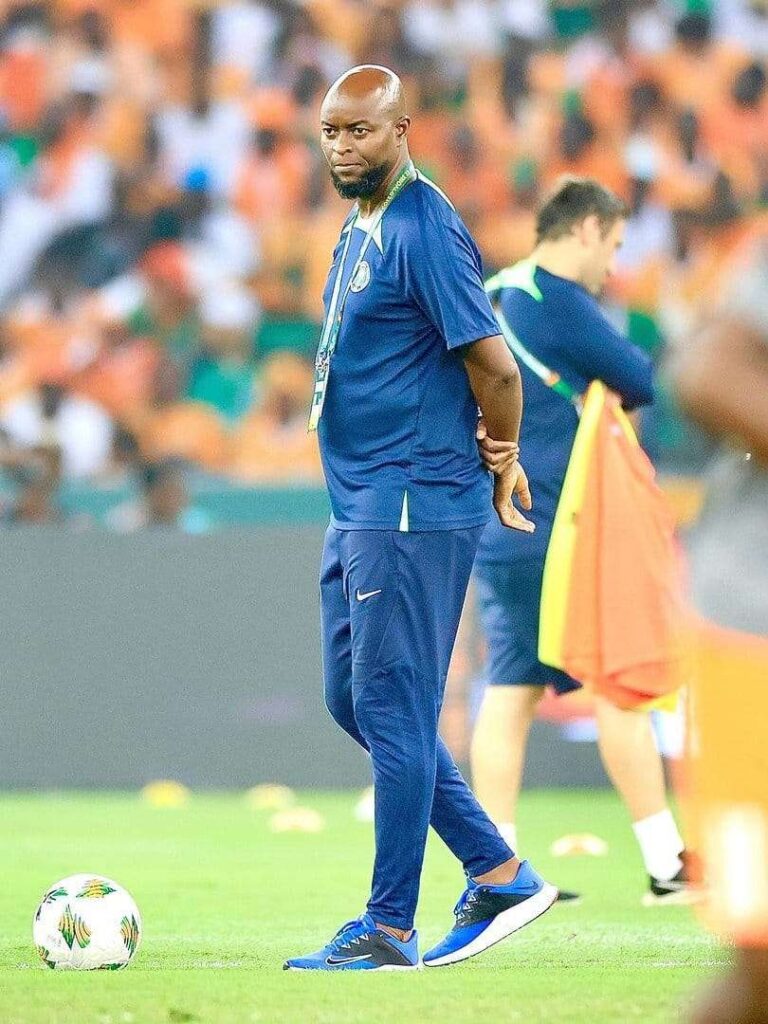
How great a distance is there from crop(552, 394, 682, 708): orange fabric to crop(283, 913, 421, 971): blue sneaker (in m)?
1.82

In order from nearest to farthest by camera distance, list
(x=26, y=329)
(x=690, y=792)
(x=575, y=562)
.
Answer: (x=690, y=792) < (x=575, y=562) < (x=26, y=329)

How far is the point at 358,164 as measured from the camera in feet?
14.9

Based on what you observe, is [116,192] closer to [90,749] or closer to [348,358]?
[90,749]

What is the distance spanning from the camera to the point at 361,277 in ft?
15.0

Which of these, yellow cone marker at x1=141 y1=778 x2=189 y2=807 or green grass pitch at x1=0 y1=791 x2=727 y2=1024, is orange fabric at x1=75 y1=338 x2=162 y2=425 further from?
green grass pitch at x1=0 y1=791 x2=727 y2=1024

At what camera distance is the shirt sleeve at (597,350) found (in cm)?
618

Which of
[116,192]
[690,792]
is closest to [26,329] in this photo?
[116,192]

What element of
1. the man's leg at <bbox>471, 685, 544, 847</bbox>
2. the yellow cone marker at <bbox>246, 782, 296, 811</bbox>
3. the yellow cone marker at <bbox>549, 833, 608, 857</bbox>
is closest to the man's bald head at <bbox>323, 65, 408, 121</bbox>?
the man's leg at <bbox>471, 685, 544, 847</bbox>

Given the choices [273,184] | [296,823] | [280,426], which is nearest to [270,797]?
[296,823]

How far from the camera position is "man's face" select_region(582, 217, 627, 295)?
6.31 meters

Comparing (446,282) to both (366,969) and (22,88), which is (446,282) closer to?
(366,969)

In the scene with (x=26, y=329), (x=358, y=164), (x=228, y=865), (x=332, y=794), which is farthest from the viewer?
(x=26, y=329)

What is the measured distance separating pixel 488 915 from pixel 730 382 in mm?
2619

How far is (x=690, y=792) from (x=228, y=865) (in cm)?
482
